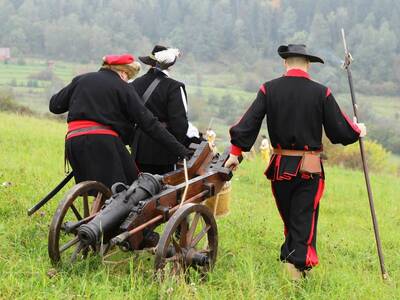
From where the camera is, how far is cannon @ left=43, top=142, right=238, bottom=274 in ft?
12.1

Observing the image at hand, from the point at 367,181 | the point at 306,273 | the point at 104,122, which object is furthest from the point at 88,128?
the point at 367,181

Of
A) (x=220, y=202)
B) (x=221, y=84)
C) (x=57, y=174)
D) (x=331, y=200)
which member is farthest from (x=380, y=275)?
(x=221, y=84)

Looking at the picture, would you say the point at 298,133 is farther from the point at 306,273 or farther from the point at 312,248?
the point at 306,273

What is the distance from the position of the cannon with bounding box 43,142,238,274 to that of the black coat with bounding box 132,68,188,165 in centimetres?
92

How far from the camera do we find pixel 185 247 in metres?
4.07

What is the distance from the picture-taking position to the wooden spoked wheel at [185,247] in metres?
3.63

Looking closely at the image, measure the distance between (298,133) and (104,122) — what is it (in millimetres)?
1651

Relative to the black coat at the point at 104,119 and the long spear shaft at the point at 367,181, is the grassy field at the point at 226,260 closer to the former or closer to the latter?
the long spear shaft at the point at 367,181

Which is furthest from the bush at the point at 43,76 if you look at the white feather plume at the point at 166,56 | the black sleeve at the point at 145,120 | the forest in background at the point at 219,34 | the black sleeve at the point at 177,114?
the black sleeve at the point at 145,120

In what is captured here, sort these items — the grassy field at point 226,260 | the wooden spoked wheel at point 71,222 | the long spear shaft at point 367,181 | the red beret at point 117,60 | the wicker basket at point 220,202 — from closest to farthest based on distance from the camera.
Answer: the grassy field at point 226,260 → the wooden spoked wheel at point 71,222 → the red beret at point 117,60 → the long spear shaft at point 367,181 → the wicker basket at point 220,202

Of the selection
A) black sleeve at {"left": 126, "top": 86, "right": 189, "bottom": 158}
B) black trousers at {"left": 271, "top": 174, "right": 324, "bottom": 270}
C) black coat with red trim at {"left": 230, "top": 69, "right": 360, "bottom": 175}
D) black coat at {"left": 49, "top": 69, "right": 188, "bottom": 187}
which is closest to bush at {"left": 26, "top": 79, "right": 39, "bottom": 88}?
black coat at {"left": 49, "top": 69, "right": 188, "bottom": 187}

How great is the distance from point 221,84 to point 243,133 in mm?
110517

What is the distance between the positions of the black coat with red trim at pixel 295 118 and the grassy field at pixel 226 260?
1.00 m

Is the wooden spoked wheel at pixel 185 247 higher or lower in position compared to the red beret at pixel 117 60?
lower
